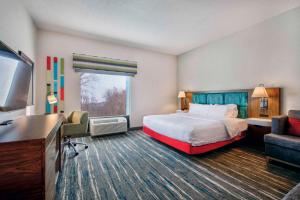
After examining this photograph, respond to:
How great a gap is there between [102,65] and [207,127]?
356 centimetres

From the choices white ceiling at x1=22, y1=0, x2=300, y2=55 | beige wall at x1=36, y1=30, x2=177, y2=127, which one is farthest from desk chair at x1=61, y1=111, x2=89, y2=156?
white ceiling at x1=22, y1=0, x2=300, y2=55

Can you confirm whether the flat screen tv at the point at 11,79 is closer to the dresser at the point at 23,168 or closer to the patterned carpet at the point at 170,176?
the dresser at the point at 23,168

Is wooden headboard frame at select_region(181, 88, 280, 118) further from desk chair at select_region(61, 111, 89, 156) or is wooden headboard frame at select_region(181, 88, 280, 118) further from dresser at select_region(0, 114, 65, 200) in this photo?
dresser at select_region(0, 114, 65, 200)

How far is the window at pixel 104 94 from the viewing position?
14.9 feet

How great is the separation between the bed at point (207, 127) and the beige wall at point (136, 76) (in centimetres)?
145

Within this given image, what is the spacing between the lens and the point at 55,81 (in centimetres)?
400

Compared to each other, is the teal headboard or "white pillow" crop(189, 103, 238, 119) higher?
the teal headboard

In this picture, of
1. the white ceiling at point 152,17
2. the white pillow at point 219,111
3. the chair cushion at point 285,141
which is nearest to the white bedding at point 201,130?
the white pillow at point 219,111

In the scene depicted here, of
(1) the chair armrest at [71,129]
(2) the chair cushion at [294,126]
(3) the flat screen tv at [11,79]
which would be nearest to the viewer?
(3) the flat screen tv at [11,79]

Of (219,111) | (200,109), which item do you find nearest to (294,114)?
(219,111)

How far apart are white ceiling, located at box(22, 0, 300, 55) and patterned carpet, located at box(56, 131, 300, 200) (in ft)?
9.80

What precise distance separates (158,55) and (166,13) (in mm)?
2636

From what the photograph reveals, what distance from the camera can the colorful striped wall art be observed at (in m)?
3.92

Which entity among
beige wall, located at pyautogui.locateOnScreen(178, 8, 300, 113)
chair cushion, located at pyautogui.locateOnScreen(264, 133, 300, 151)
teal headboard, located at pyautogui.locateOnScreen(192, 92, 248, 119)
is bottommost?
chair cushion, located at pyautogui.locateOnScreen(264, 133, 300, 151)
